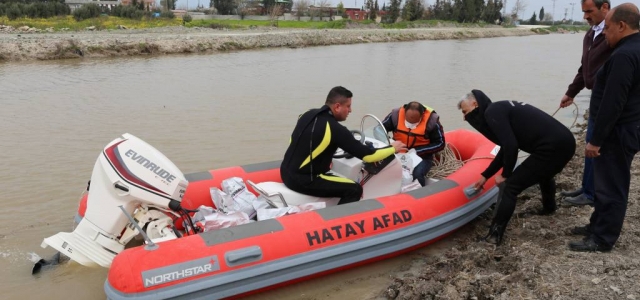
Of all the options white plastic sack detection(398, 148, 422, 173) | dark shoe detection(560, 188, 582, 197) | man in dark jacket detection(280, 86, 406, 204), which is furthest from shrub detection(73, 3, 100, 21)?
dark shoe detection(560, 188, 582, 197)

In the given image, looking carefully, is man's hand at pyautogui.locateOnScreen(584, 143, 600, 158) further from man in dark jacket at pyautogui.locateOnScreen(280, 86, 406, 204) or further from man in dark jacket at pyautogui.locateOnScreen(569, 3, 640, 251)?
man in dark jacket at pyautogui.locateOnScreen(280, 86, 406, 204)

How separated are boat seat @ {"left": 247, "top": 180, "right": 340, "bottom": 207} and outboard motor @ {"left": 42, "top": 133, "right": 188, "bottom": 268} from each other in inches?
25.7

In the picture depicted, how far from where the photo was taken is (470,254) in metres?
3.64

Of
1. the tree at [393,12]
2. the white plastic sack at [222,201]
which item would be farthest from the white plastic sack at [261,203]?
the tree at [393,12]

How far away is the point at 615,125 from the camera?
3.25 meters

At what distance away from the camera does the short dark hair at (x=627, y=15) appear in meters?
3.18

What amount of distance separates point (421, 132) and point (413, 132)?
2.8 inches

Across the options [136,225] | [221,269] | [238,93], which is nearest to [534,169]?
[221,269]

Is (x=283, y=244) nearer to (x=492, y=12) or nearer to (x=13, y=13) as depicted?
(x=13, y=13)

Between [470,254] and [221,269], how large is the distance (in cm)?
170

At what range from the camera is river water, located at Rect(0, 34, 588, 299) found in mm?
3822

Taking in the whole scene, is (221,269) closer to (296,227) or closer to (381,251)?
(296,227)

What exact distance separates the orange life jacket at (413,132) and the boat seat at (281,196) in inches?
49.1

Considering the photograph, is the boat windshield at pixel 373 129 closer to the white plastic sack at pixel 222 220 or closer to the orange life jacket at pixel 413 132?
the orange life jacket at pixel 413 132
